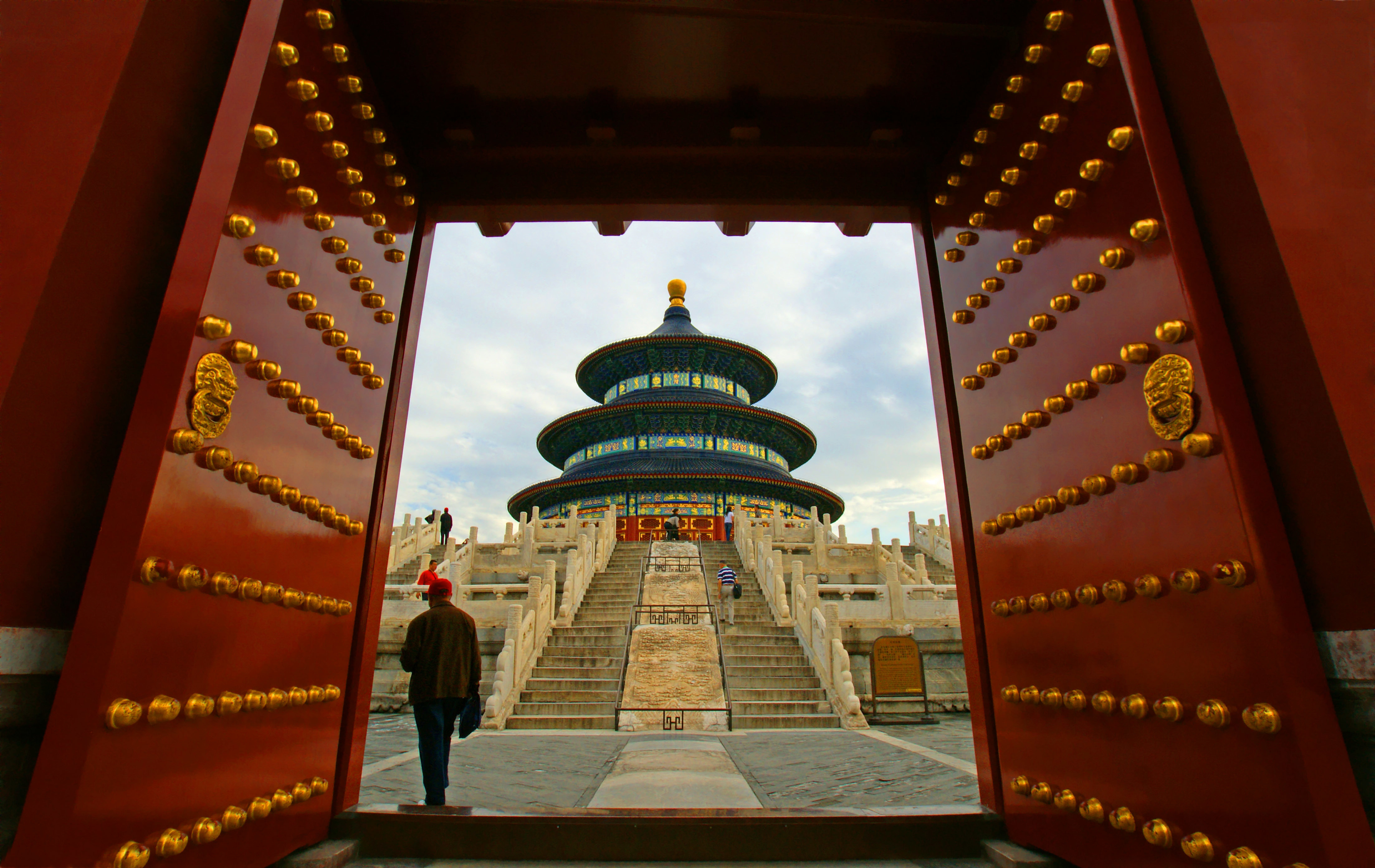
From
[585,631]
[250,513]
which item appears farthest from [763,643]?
[250,513]

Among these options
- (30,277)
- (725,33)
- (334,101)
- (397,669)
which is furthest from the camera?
(397,669)

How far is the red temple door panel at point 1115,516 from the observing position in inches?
50.0

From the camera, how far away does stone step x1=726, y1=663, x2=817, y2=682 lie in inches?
362

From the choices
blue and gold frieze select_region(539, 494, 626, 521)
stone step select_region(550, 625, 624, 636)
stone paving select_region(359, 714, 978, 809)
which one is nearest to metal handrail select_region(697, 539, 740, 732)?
stone paving select_region(359, 714, 978, 809)

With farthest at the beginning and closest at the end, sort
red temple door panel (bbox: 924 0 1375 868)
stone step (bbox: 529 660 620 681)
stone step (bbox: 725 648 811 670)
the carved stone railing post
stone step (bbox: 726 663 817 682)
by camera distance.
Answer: the carved stone railing post → stone step (bbox: 725 648 811 670) → stone step (bbox: 529 660 620 681) → stone step (bbox: 726 663 817 682) → red temple door panel (bbox: 924 0 1375 868)

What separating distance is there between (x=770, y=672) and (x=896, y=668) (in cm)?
172

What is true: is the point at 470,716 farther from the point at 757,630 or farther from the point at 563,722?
the point at 757,630

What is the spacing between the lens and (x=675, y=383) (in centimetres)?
3019

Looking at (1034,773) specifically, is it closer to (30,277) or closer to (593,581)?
(30,277)

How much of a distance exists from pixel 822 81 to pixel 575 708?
25.7ft

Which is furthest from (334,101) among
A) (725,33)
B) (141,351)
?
(725,33)

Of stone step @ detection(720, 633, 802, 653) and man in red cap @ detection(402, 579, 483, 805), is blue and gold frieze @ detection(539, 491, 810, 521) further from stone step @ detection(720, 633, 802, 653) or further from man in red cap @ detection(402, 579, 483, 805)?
man in red cap @ detection(402, 579, 483, 805)

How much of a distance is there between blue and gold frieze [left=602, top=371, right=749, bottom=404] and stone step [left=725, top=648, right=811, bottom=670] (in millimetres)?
20554

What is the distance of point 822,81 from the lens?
2559 millimetres
